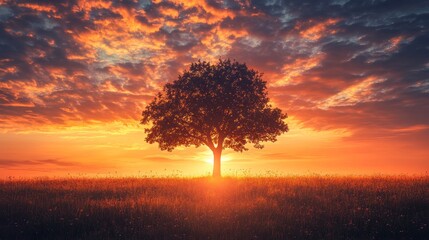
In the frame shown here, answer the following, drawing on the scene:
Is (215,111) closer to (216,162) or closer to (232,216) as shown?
(216,162)

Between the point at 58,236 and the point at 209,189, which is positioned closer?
the point at 58,236

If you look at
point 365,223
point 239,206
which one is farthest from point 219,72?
point 365,223

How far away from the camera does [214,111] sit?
31.7 metres

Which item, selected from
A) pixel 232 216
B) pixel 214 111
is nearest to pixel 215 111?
pixel 214 111

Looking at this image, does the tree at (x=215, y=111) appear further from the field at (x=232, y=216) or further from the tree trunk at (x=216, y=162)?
the field at (x=232, y=216)

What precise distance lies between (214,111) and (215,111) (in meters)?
0.08

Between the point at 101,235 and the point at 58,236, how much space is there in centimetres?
139

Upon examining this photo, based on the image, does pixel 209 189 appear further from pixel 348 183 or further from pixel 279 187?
pixel 348 183

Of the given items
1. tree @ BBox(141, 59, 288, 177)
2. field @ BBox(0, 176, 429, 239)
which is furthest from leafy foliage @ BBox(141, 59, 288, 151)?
field @ BBox(0, 176, 429, 239)

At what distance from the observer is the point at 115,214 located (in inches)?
→ 546

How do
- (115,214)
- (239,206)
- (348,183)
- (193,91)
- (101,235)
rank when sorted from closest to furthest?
(101,235)
(115,214)
(239,206)
(348,183)
(193,91)

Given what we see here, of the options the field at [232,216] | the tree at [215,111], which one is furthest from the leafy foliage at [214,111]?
the field at [232,216]

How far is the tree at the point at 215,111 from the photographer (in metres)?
31.8

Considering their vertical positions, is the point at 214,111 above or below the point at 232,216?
above
